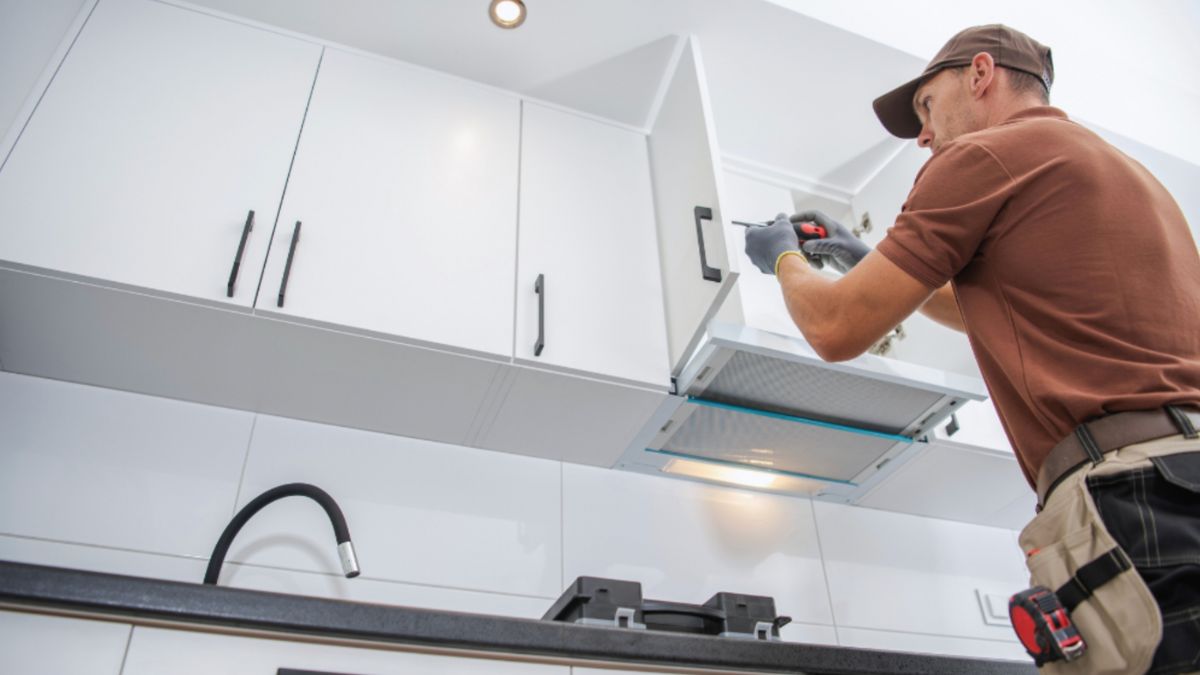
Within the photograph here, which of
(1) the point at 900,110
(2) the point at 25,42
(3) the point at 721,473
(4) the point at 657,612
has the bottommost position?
(4) the point at 657,612

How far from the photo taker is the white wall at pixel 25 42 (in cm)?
157

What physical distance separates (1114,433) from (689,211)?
103 cm

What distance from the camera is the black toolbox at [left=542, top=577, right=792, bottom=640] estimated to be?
1317 mm

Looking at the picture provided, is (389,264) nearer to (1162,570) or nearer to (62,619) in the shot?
(62,619)

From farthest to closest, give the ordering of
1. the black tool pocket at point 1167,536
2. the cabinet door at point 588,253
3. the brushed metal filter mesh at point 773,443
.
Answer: the brushed metal filter mesh at point 773,443 → the cabinet door at point 588,253 → the black tool pocket at point 1167,536

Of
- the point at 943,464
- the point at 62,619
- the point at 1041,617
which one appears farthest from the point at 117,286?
the point at 943,464

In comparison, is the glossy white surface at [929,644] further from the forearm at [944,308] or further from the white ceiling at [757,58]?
the white ceiling at [757,58]

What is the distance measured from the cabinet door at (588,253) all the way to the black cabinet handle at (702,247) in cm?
21

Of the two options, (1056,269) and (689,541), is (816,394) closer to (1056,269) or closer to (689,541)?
(689,541)

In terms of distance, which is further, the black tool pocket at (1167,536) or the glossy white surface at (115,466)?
the glossy white surface at (115,466)

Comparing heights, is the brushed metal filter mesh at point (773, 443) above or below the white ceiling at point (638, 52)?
below

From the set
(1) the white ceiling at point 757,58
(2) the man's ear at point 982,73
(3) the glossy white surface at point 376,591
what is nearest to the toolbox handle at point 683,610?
(3) the glossy white surface at point 376,591

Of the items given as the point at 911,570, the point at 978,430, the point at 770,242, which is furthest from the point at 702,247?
the point at 911,570

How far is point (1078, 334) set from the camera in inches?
39.0
